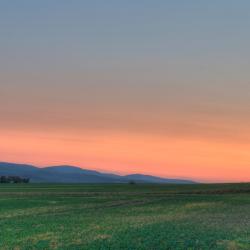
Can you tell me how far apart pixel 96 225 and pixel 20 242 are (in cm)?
1019

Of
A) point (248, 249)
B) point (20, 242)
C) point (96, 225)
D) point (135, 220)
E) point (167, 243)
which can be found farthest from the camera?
point (135, 220)

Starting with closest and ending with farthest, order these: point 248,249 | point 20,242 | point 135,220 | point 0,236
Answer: point 248,249
point 20,242
point 0,236
point 135,220

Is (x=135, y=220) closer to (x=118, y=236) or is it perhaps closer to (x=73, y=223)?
(x=73, y=223)

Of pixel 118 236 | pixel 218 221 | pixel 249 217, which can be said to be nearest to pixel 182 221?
pixel 218 221

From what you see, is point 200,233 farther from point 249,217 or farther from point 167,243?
point 249,217

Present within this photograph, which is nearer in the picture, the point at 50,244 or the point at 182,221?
the point at 50,244

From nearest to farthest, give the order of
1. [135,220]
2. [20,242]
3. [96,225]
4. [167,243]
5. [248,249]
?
[248,249], [167,243], [20,242], [96,225], [135,220]

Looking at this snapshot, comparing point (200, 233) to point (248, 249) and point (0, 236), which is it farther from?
point (0, 236)

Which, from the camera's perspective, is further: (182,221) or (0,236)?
(182,221)

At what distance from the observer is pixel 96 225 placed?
1645 inches

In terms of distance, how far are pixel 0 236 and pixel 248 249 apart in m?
19.0

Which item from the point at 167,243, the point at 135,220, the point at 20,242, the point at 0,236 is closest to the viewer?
the point at 167,243

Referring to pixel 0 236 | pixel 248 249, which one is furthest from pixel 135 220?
pixel 248 249

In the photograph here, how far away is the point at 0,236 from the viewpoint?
1423 inches
